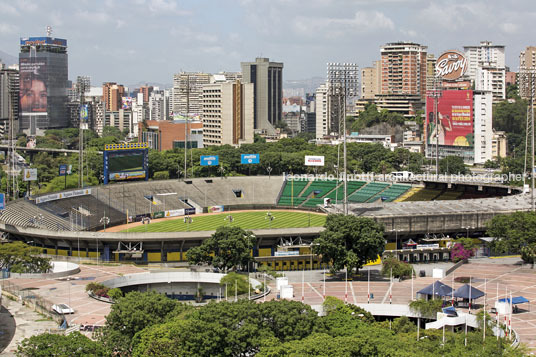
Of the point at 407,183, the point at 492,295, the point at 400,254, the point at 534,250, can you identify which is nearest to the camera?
the point at 492,295

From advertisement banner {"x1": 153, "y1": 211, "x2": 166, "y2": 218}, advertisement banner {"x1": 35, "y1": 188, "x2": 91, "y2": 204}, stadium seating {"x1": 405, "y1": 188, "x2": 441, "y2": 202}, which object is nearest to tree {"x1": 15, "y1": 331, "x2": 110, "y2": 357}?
advertisement banner {"x1": 35, "y1": 188, "x2": 91, "y2": 204}

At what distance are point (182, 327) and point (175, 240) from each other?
40.9 meters

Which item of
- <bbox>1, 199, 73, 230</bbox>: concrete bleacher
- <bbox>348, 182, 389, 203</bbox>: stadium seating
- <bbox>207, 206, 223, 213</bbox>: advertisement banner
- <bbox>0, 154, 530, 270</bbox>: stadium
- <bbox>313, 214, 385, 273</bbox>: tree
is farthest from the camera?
<bbox>348, 182, 389, 203</bbox>: stadium seating

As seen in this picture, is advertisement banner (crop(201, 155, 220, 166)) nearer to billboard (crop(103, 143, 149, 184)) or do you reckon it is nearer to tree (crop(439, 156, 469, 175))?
billboard (crop(103, 143, 149, 184))

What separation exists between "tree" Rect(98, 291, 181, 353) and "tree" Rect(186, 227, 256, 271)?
78.8ft

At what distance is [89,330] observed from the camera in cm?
5481

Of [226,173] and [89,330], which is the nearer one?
[89,330]

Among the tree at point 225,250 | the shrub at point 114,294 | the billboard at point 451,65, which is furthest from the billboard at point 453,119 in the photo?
the shrub at point 114,294

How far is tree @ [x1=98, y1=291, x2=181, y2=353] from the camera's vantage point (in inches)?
1892

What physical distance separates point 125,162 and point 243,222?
69.3 feet

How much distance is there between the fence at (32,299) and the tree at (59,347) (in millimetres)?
13898

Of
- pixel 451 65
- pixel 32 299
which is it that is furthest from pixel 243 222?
pixel 451 65

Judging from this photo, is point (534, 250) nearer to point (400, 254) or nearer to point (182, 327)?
point (400, 254)

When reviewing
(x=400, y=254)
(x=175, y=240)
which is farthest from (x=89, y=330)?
(x=400, y=254)
